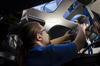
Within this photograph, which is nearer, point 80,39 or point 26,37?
point 80,39

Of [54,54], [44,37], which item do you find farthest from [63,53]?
[44,37]

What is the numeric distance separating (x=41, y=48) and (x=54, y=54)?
3.2 inches

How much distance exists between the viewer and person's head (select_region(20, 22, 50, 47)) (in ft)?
3.04

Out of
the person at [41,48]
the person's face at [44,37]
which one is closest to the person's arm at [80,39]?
the person at [41,48]

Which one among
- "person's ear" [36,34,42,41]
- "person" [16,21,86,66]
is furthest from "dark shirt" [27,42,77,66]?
"person's ear" [36,34,42,41]

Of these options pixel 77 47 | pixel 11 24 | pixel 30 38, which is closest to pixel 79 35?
pixel 77 47

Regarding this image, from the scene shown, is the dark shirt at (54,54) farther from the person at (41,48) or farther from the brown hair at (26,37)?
the brown hair at (26,37)

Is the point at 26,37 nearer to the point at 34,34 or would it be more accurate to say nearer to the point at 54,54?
the point at 34,34

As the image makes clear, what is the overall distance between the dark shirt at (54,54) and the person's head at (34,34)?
107mm

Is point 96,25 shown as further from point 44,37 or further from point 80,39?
point 44,37

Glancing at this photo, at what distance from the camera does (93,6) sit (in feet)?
2.90

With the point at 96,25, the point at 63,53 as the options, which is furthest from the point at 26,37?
the point at 96,25

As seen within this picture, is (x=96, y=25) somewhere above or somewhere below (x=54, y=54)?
above

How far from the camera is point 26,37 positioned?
0.94 m
